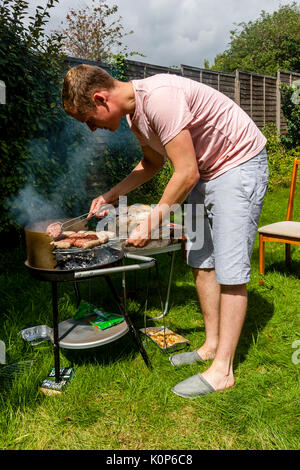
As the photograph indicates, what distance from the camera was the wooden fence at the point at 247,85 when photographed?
797 cm

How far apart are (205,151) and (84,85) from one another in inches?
30.5

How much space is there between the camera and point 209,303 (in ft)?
8.87

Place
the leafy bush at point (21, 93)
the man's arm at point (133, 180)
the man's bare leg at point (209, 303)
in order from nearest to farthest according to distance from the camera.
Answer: the man's bare leg at point (209, 303) < the man's arm at point (133, 180) < the leafy bush at point (21, 93)

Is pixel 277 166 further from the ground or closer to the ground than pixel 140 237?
further from the ground

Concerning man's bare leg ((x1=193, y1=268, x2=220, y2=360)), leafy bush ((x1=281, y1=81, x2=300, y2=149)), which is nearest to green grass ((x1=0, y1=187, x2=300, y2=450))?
man's bare leg ((x1=193, y1=268, x2=220, y2=360))

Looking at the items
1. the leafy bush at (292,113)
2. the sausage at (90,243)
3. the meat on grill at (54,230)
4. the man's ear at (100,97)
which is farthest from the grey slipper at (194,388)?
the leafy bush at (292,113)

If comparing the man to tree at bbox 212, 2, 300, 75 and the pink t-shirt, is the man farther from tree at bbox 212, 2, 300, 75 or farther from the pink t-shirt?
tree at bbox 212, 2, 300, 75

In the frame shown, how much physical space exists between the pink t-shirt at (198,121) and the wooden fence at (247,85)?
226 inches

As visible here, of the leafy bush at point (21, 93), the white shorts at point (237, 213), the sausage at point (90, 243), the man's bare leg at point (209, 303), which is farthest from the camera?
the leafy bush at point (21, 93)

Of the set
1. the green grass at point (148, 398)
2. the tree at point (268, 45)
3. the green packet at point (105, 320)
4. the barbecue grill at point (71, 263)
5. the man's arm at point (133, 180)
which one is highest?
the tree at point (268, 45)

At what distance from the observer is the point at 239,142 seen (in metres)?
2.25

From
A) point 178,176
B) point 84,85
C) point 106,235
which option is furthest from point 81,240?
point 84,85

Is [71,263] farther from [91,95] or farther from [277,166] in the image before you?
[277,166]

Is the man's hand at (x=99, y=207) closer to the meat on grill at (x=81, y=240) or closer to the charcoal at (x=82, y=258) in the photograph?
the meat on grill at (x=81, y=240)
